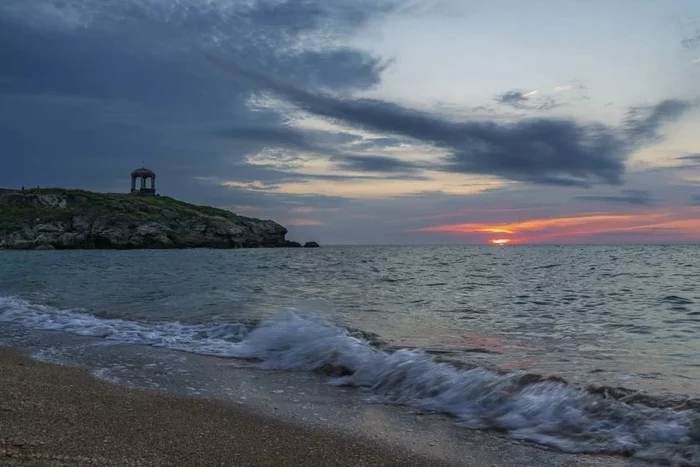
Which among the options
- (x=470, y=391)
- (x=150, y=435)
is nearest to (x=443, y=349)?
(x=470, y=391)

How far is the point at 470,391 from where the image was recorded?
7336 mm

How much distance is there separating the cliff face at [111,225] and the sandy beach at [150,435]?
10587 cm

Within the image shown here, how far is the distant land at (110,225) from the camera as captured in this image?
99812mm

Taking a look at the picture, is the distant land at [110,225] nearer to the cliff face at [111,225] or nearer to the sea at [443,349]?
the cliff face at [111,225]

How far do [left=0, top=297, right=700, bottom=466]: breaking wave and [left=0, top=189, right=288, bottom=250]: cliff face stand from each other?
101877 mm

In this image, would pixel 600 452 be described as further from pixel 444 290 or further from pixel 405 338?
pixel 444 290

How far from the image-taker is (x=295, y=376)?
8742mm

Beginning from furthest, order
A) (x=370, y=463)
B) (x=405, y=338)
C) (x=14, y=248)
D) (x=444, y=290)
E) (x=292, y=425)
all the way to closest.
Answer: (x=14, y=248) → (x=444, y=290) → (x=405, y=338) → (x=292, y=425) → (x=370, y=463)

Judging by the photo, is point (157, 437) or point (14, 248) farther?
point (14, 248)

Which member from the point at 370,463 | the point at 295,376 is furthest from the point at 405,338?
the point at 370,463

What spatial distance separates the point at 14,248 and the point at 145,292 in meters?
89.9

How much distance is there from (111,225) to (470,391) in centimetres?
11242

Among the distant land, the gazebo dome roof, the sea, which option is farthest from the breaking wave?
the gazebo dome roof

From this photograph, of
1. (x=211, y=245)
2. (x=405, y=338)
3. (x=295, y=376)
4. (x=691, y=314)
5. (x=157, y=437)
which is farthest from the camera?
(x=211, y=245)
